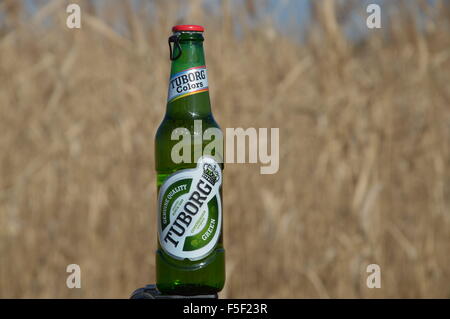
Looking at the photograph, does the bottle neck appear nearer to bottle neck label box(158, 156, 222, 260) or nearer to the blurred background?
bottle neck label box(158, 156, 222, 260)

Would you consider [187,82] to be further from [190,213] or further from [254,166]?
[254,166]

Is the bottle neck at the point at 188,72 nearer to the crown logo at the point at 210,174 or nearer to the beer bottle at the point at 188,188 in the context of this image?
the beer bottle at the point at 188,188

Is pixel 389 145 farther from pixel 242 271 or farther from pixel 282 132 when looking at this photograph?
pixel 242 271

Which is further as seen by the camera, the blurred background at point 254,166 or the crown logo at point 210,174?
the blurred background at point 254,166

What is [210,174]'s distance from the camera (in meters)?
1.07

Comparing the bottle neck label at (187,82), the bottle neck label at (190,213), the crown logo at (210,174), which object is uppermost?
the bottle neck label at (187,82)

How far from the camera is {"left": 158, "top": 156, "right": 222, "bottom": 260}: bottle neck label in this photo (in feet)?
3.42

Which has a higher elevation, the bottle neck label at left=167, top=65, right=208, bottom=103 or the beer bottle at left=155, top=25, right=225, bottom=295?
the bottle neck label at left=167, top=65, right=208, bottom=103

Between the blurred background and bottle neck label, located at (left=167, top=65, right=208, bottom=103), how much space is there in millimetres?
601

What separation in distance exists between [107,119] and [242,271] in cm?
65

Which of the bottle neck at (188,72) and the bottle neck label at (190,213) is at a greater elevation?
the bottle neck at (188,72)

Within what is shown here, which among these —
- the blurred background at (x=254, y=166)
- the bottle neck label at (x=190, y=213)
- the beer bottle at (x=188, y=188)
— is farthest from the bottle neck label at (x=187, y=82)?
the blurred background at (x=254, y=166)

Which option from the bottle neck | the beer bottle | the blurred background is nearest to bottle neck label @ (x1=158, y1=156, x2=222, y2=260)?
the beer bottle

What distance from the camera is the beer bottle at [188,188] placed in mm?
1047
